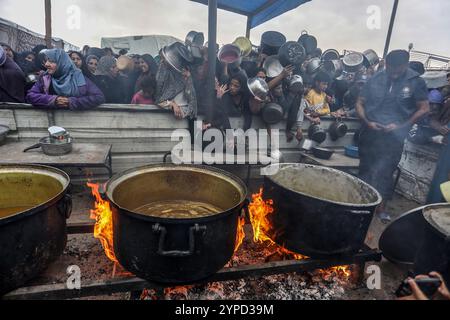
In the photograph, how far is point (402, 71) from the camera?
397cm

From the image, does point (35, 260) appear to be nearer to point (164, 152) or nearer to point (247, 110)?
point (164, 152)

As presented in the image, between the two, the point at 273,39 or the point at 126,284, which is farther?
the point at 273,39

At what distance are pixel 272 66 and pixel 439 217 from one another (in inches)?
171

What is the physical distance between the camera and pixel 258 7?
6.76 meters

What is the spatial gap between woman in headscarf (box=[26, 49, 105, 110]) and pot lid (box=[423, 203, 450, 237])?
4435 mm

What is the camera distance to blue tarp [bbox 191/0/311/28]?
6.26m

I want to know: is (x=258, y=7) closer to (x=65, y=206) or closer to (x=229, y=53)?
(x=229, y=53)

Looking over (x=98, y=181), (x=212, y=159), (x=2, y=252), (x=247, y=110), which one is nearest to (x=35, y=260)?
(x=2, y=252)

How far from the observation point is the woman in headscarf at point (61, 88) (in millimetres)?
3822

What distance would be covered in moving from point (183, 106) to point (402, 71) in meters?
3.61

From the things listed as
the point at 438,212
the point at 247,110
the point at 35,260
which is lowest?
the point at 35,260

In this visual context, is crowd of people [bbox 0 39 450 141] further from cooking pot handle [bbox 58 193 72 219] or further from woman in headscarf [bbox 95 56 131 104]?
cooking pot handle [bbox 58 193 72 219]

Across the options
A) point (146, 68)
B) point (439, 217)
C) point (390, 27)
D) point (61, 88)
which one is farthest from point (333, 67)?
point (61, 88)

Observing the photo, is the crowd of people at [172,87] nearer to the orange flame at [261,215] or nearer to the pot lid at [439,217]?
the orange flame at [261,215]
